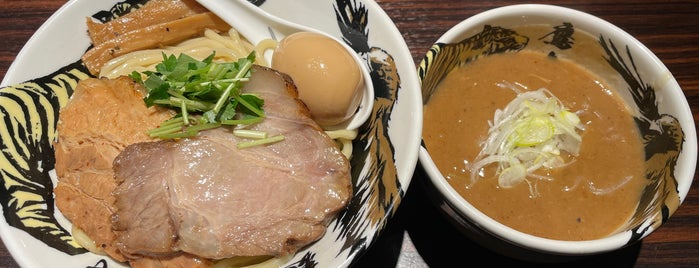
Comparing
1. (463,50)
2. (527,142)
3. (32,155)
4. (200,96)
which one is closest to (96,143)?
(32,155)

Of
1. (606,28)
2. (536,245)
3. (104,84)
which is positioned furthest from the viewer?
(606,28)

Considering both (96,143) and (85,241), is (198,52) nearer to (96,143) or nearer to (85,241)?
(96,143)

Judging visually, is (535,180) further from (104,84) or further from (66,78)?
(66,78)

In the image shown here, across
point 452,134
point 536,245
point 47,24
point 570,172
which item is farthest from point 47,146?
point 570,172

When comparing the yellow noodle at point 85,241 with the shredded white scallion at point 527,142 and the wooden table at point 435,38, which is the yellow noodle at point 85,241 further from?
the shredded white scallion at point 527,142

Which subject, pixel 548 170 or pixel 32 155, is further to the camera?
pixel 548 170

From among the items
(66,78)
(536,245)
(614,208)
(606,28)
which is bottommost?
(614,208)
